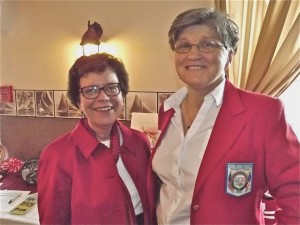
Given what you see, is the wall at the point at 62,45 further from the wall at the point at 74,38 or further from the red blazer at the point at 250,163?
the red blazer at the point at 250,163

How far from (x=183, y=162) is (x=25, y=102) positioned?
188 cm

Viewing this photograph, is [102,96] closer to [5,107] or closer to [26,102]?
[26,102]

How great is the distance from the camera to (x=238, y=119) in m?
0.77

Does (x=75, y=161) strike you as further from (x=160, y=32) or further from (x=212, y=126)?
(x=160, y=32)

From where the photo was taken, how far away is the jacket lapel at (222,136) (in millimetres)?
759

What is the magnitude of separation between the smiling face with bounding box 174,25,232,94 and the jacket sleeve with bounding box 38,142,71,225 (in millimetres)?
538

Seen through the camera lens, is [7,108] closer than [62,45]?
No

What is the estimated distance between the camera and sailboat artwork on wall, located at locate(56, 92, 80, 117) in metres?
2.15

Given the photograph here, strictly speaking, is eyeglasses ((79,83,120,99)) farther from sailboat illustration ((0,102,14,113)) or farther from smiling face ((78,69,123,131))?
sailboat illustration ((0,102,14,113))

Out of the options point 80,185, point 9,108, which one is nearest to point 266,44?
point 80,185

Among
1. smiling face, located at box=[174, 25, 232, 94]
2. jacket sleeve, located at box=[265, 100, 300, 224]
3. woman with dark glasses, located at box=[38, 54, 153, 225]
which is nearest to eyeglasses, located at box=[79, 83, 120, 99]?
woman with dark glasses, located at box=[38, 54, 153, 225]

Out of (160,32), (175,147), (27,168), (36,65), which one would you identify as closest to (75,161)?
(175,147)

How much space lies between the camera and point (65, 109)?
85.6 inches

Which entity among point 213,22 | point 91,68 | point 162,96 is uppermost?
point 213,22
